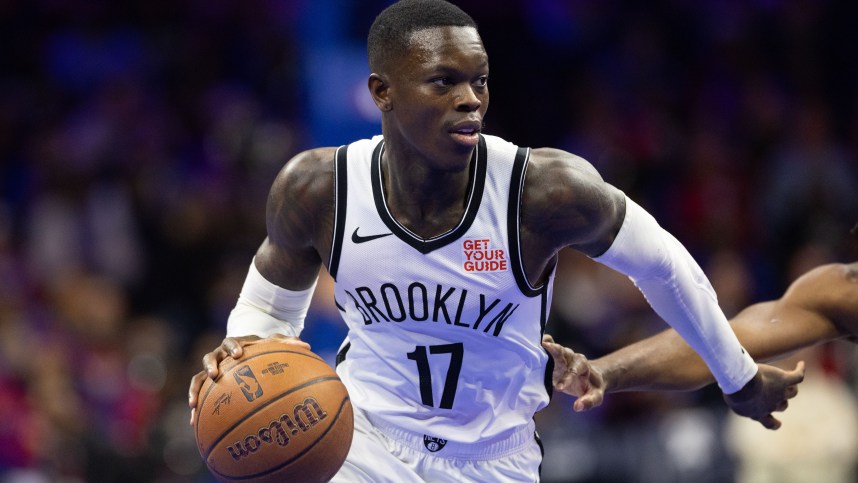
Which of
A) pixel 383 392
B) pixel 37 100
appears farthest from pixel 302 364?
pixel 37 100

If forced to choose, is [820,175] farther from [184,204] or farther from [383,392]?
[383,392]

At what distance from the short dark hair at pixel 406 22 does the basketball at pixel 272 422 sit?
3.57 feet

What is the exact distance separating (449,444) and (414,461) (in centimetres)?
14

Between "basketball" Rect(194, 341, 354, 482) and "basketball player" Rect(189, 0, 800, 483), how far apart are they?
4.9 inches

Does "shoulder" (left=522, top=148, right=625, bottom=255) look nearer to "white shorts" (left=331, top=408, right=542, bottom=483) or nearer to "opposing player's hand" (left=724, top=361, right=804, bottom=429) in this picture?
"white shorts" (left=331, top=408, right=542, bottom=483)

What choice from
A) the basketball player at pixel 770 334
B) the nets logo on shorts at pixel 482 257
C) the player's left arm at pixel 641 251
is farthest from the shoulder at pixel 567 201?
the basketball player at pixel 770 334

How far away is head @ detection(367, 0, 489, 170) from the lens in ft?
13.6

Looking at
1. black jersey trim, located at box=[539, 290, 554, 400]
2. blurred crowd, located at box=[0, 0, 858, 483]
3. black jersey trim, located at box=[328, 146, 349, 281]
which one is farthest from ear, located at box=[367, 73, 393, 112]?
blurred crowd, located at box=[0, 0, 858, 483]

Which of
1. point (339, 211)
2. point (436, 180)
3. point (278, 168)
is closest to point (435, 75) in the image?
point (436, 180)

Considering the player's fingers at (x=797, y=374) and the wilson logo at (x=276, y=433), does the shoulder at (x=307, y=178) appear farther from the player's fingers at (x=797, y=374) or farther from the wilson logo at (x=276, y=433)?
the player's fingers at (x=797, y=374)

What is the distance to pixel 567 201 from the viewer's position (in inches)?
168

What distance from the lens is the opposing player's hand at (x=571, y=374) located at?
4.56 metres

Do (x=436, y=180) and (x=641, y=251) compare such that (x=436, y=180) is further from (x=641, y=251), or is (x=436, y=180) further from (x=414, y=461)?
(x=414, y=461)

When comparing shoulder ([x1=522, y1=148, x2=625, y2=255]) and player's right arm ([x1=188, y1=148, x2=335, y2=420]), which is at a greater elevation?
shoulder ([x1=522, y1=148, x2=625, y2=255])
